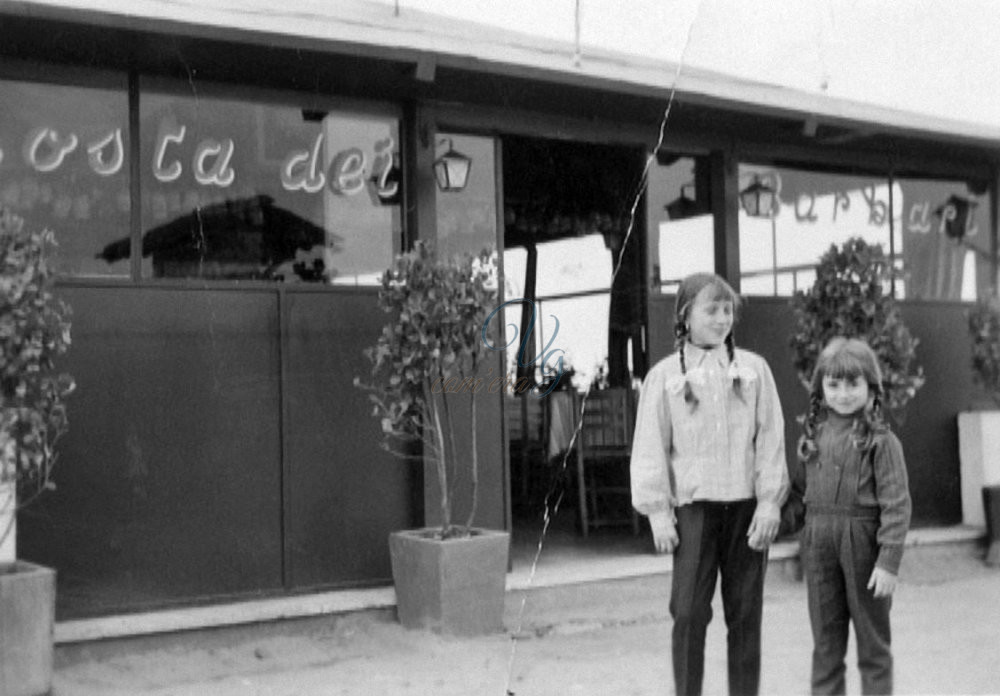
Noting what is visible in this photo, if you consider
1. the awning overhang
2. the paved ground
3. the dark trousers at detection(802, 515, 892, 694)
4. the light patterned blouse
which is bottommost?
the paved ground

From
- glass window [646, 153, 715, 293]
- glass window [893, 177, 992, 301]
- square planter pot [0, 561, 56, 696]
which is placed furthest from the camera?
glass window [893, 177, 992, 301]

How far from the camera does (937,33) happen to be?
18.5 ft

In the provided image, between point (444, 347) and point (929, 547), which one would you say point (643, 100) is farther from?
point (929, 547)

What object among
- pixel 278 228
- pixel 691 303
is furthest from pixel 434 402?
pixel 691 303

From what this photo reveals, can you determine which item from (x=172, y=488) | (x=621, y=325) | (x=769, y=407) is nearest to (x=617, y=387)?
(x=621, y=325)

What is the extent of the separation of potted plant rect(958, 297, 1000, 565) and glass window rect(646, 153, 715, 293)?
2235mm

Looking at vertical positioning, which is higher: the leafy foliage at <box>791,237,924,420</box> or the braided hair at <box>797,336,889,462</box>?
the leafy foliage at <box>791,237,924,420</box>

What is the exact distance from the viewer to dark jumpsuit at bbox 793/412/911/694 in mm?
4094

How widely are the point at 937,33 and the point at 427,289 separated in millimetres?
2890

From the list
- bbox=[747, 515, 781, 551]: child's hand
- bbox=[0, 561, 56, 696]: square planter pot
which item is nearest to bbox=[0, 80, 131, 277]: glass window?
bbox=[0, 561, 56, 696]: square planter pot

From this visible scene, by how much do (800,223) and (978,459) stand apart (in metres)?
2.44

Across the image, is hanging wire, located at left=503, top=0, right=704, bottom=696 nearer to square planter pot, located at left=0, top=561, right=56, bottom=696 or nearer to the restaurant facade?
the restaurant facade

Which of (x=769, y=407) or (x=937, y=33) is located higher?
(x=937, y=33)

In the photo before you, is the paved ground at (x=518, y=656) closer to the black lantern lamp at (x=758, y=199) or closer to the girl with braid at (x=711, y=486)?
the girl with braid at (x=711, y=486)
